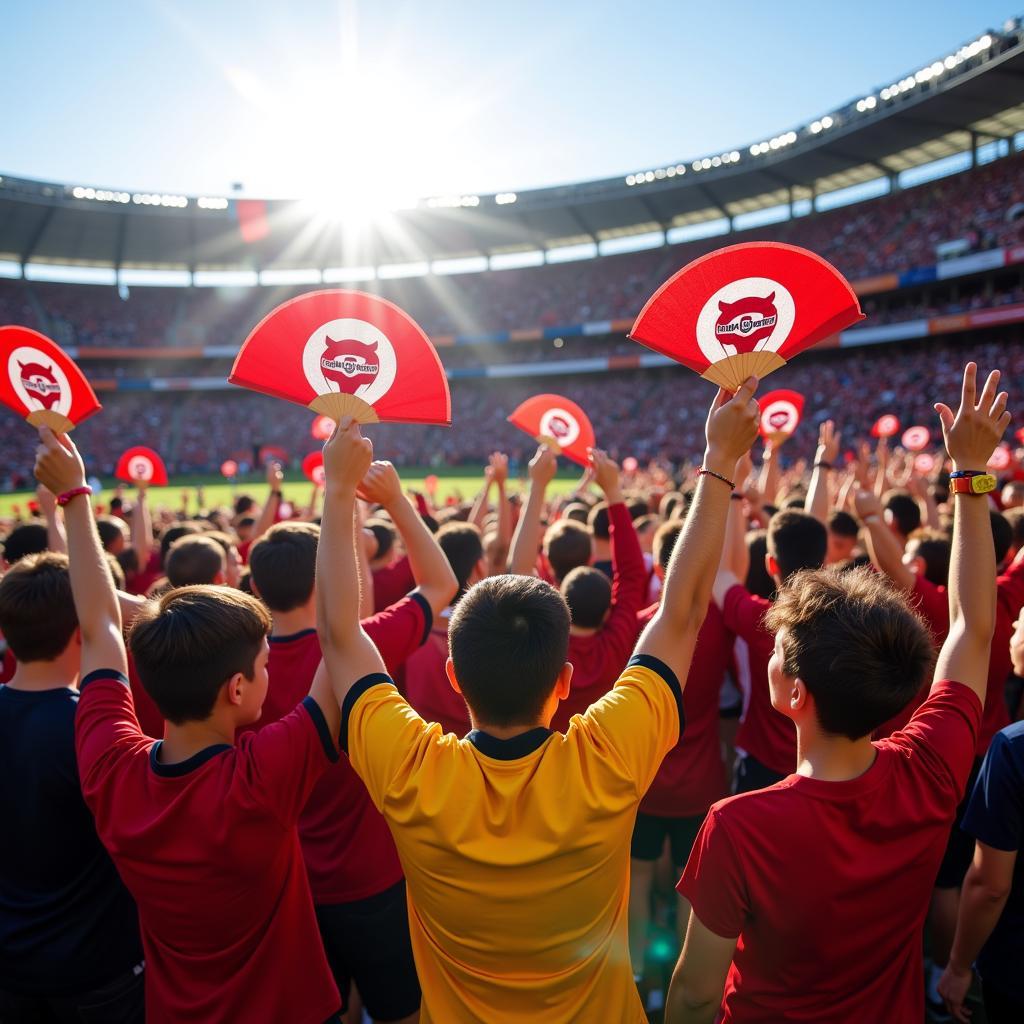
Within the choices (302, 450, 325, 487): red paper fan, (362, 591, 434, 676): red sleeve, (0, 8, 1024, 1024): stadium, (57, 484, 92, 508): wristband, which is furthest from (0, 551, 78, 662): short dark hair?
(302, 450, 325, 487): red paper fan

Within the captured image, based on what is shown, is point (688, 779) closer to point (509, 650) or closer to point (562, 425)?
point (509, 650)

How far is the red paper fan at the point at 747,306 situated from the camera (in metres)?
2.06

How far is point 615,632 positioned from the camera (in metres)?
2.90

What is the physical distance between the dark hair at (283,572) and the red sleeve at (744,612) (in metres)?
1.71

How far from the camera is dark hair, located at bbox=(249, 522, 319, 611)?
8.07ft

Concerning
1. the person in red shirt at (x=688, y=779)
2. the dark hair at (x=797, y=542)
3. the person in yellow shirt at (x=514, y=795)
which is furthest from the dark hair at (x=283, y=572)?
the dark hair at (x=797, y=542)

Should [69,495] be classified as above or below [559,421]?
below

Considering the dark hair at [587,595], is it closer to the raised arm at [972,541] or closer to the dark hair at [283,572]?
the dark hair at [283,572]

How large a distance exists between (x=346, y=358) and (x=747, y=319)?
1.34 metres

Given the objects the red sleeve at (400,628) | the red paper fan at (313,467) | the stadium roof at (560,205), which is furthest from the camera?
the stadium roof at (560,205)

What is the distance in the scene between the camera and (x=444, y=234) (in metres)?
41.1

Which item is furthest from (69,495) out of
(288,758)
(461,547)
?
(461,547)

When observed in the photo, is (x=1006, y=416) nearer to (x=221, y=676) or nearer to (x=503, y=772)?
(x=503, y=772)

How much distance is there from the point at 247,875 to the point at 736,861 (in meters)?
1.17
